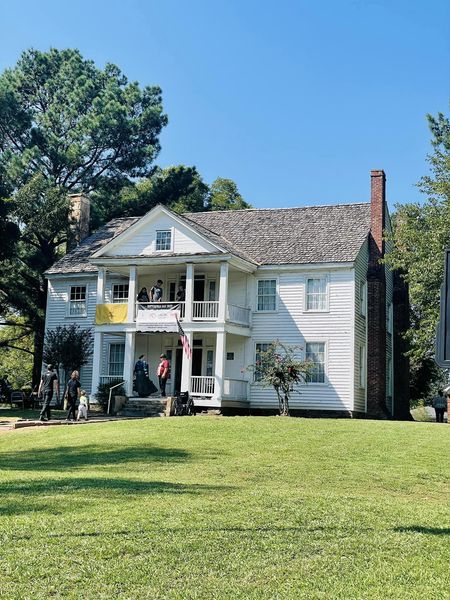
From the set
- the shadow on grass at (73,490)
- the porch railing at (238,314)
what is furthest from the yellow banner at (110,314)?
the shadow on grass at (73,490)

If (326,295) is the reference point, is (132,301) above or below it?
below

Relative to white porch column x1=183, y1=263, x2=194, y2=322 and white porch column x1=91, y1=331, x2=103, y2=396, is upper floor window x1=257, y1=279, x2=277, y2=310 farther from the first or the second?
white porch column x1=91, y1=331, x2=103, y2=396

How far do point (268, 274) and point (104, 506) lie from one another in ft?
77.5

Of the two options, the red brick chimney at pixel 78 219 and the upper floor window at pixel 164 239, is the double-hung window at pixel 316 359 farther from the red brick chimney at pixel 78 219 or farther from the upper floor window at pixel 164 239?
the red brick chimney at pixel 78 219

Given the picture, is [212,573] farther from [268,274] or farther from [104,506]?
[268,274]

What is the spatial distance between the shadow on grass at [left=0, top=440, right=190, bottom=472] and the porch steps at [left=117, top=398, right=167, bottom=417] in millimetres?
10388

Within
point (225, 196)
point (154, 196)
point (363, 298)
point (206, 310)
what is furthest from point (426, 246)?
point (225, 196)

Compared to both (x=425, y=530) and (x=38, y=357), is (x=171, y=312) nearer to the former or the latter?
(x=38, y=357)

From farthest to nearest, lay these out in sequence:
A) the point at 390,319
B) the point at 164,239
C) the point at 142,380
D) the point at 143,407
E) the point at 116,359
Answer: the point at 390,319 < the point at 116,359 < the point at 164,239 < the point at 142,380 < the point at 143,407

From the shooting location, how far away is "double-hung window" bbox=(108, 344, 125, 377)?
111 feet

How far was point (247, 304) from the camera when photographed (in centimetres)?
3222

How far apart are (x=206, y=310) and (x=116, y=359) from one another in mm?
5685

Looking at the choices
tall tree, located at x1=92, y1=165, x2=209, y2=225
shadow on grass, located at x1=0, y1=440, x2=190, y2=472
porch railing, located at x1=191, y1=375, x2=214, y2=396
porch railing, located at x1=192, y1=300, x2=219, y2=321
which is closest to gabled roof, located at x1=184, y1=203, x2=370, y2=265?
porch railing, located at x1=192, y1=300, x2=219, y2=321

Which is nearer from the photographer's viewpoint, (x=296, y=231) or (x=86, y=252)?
(x=296, y=231)
